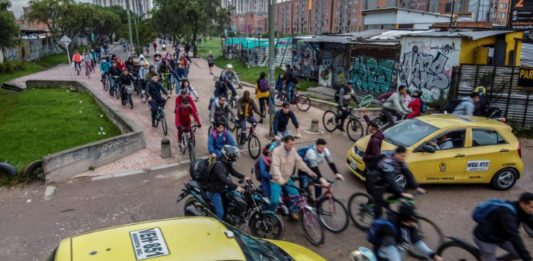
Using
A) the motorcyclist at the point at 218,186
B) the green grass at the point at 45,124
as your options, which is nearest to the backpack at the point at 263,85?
the green grass at the point at 45,124

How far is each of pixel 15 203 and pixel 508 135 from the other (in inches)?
417

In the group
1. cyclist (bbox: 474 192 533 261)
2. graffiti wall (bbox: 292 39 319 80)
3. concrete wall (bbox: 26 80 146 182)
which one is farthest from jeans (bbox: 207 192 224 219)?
graffiti wall (bbox: 292 39 319 80)

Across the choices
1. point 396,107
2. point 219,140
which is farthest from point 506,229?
point 396,107

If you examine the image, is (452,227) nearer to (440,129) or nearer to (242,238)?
(440,129)

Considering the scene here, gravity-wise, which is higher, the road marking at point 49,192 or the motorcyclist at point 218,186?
the motorcyclist at point 218,186

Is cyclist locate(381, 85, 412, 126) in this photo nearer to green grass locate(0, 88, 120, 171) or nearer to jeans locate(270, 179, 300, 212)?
jeans locate(270, 179, 300, 212)

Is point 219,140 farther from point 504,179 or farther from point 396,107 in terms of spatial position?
point 504,179

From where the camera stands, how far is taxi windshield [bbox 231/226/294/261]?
157 inches

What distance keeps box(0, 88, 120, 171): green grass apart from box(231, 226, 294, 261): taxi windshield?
778 centimetres

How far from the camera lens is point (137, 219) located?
7969mm

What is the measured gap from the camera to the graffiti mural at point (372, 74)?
1894cm

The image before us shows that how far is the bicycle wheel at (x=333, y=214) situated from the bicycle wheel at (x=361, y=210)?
34cm

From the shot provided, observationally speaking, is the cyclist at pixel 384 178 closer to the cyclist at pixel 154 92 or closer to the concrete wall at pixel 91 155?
the concrete wall at pixel 91 155

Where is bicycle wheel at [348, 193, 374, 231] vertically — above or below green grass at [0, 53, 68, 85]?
below
